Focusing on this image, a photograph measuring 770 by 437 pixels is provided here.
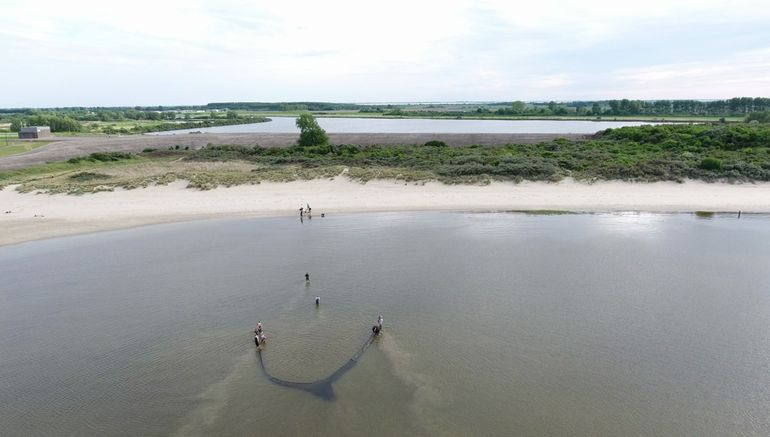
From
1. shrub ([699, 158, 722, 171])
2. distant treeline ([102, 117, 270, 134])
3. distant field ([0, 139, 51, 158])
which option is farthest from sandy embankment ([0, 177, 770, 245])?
distant treeline ([102, 117, 270, 134])

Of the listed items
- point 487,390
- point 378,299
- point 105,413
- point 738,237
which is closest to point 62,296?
point 105,413

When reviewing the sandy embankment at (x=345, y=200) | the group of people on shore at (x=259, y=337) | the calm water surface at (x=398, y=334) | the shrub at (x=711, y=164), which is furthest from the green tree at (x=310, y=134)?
the group of people on shore at (x=259, y=337)

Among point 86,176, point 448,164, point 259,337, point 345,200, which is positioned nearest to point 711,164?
point 448,164

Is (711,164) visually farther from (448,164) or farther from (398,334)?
(398,334)

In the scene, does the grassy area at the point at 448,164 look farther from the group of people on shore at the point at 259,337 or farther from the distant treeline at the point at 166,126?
the distant treeline at the point at 166,126

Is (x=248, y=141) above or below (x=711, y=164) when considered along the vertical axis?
above

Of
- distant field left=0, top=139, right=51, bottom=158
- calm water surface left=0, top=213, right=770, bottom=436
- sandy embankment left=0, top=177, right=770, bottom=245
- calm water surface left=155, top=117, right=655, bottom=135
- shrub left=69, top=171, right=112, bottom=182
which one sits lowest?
calm water surface left=0, top=213, right=770, bottom=436

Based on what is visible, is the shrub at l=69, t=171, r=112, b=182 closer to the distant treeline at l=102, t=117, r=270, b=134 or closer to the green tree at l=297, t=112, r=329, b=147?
the green tree at l=297, t=112, r=329, b=147

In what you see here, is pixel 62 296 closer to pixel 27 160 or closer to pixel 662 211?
pixel 662 211
